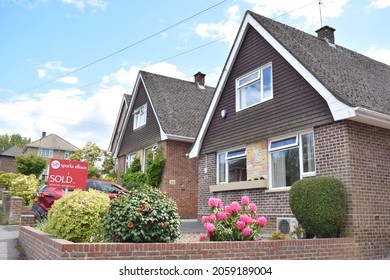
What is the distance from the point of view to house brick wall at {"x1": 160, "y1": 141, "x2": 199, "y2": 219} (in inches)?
755

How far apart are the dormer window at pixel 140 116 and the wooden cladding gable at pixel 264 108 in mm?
7992

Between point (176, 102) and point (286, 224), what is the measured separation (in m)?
12.5

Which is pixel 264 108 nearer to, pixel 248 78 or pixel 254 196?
pixel 248 78

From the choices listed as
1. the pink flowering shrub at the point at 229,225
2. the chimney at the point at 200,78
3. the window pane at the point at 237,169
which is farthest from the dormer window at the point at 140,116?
the pink flowering shrub at the point at 229,225

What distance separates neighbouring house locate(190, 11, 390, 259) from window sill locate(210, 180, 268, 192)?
1.4 inches

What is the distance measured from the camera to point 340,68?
12.0 meters

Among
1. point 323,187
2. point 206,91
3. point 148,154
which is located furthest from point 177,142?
point 323,187

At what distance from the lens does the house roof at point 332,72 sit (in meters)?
9.61

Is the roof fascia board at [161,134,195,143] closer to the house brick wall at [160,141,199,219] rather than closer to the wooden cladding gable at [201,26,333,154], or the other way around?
the house brick wall at [160,141,199,219]

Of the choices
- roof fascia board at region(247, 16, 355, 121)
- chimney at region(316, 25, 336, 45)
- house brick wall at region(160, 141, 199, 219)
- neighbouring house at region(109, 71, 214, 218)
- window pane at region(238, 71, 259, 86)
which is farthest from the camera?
neighbouring house at region(109, 71, 214, 218)

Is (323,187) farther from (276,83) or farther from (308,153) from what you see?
(276,83)

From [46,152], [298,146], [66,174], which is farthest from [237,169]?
[46,152]

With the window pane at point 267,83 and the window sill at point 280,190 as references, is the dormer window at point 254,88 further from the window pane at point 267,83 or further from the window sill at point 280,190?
the window sill at point 280,190

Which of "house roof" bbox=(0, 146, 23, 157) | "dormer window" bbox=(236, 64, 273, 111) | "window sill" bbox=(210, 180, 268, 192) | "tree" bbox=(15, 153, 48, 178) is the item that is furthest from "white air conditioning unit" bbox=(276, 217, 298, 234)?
"house roof" bbox=(0, 146, 23, 157)
